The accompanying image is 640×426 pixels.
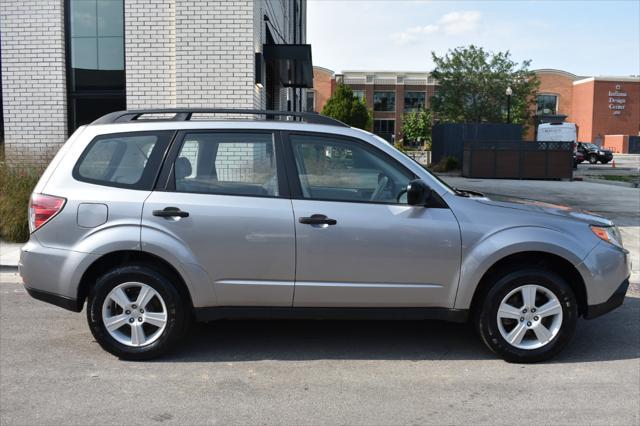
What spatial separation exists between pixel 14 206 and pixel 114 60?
3429 mm

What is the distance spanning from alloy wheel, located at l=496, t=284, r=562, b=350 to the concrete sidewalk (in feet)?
20.4

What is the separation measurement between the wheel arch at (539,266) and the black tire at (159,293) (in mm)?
2229

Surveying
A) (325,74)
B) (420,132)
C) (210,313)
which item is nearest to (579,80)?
(420,132)

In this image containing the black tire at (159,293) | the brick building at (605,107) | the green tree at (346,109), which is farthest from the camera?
the brick building at (605,107)

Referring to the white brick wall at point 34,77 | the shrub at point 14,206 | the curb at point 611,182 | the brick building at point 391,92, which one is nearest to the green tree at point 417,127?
the brick building at point 391,92

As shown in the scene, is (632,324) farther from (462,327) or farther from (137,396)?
(137,396)

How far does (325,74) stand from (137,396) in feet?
249

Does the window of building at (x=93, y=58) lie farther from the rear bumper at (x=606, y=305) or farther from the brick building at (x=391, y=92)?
the brick building at (x=391, y=92)

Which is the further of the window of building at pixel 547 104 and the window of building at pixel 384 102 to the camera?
the window of building at pixel 384 102

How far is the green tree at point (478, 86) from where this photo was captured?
153 ft

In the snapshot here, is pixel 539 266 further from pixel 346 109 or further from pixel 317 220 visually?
pixel 346 109

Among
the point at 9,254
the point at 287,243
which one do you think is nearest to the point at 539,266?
the point at 287,243

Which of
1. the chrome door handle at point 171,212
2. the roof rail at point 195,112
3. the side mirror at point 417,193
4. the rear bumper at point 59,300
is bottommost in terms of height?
the rear bumper at point 59,300

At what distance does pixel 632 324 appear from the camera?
5.71m
